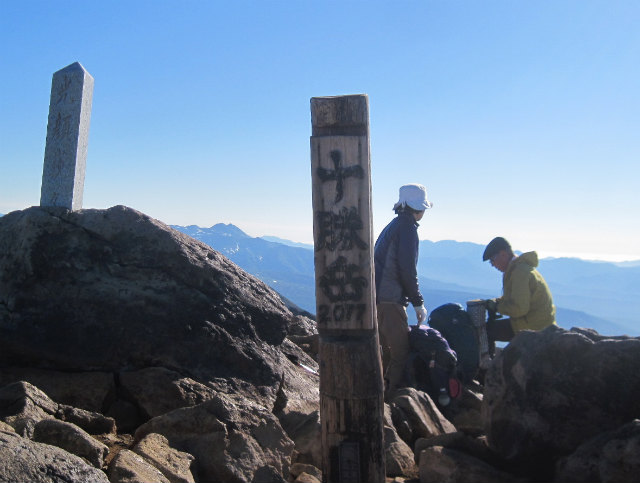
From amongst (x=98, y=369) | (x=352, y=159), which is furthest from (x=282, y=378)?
(x=352, y=159)

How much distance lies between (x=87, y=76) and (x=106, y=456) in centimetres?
572

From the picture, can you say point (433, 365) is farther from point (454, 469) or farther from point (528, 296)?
point (454, 469)

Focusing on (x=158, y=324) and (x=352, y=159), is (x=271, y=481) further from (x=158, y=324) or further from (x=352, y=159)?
(x=352, y=159)

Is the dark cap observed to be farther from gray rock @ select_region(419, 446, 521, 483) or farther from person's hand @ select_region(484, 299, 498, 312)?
gray rock @ select_region(419, 446, 521, 483)

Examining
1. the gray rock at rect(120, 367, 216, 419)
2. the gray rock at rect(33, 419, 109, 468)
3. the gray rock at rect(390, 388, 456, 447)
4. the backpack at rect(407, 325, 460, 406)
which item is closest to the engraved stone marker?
the gray rock at rect(120, 367, 216, 419)

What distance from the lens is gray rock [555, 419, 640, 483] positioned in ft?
12.8

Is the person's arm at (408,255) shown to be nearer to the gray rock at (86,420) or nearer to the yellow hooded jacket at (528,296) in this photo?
the yellow hooded jacket at (528,296)

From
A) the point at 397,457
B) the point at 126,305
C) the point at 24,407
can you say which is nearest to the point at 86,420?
the point at 24,407

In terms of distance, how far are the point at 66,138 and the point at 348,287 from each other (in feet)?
17.4

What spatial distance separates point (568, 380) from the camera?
500 centimetres

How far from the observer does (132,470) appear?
3.83 metres

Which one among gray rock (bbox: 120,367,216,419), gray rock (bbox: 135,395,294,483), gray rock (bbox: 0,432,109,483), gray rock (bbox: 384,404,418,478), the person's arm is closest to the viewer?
gray rock (bbox: 0,432,109,483)

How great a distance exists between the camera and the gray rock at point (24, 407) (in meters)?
4.20

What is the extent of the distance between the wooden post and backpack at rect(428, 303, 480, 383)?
5.02m
